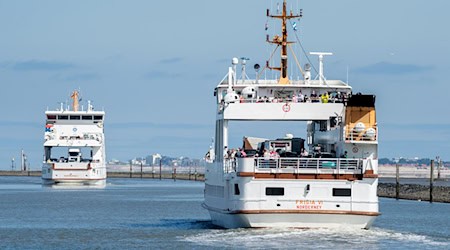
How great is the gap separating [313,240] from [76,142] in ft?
283

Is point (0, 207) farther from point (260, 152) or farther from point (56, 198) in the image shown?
point (260, 152)

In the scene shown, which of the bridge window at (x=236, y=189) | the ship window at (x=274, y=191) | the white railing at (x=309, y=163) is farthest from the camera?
the bridge window at (x=236, y=189)

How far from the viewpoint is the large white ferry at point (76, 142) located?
12412cm

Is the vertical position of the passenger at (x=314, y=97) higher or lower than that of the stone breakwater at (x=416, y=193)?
higher

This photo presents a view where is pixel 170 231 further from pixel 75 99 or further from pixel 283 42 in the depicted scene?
pixel 75 99

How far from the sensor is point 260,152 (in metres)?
48.3

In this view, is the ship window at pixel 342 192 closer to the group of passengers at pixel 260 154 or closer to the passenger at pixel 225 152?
the group of passengers at pixel 260 154

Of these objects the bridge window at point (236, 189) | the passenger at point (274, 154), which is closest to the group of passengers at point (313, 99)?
the passenger at point (274, 154)

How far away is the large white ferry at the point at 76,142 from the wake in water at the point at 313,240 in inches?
3109

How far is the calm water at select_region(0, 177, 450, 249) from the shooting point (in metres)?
43.3

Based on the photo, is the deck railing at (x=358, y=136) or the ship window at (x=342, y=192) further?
the deck railing at (x=358, y=136)

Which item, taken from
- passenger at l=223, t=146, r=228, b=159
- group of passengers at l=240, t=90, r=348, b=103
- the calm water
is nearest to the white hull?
the calm water

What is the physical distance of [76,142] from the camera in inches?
5000

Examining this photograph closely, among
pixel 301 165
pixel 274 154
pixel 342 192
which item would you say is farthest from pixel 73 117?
pixel 342 192
